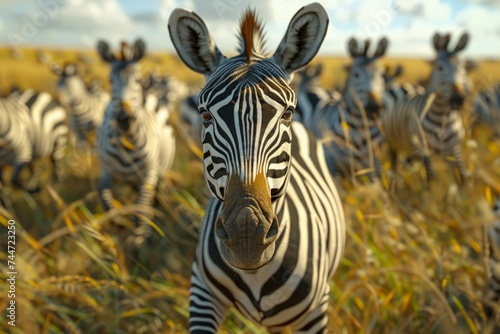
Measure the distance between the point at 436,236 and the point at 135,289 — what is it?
11.2 feet

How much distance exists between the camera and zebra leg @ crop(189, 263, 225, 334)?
2.40 metres

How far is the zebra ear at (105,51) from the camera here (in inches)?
269

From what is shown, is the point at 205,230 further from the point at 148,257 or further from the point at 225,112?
the point at 148,257

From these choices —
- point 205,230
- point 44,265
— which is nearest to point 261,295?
point 205,230

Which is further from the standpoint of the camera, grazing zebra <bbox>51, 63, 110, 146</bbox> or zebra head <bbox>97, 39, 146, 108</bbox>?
grazing zebra <bbox>51, 63, 110, 146</bbox>

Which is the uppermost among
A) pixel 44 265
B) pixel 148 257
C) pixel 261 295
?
pixel 261 295

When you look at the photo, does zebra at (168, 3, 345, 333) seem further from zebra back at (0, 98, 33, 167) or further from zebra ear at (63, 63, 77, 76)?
zebra ear at (63, 63, 77, 76)

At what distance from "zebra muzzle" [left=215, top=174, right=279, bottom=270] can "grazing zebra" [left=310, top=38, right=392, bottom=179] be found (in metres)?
4.91

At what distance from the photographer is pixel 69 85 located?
12039mm

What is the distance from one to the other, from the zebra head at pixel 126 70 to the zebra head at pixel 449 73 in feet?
17.8

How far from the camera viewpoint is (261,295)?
2.24 metres

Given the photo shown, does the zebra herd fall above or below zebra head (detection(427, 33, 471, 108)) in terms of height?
below

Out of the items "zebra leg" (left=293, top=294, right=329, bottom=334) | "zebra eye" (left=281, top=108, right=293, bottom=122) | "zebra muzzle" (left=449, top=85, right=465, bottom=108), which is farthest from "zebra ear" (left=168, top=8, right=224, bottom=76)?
"zebra muzzle" (left=449, top=85, right=465, bottom=108)

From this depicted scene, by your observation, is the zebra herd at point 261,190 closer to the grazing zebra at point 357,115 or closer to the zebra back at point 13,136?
the grazing zebra at point 357,115
